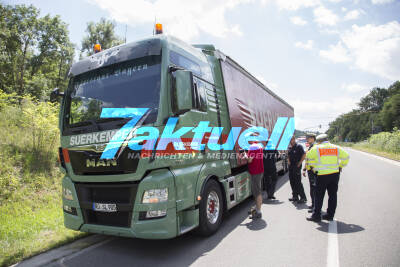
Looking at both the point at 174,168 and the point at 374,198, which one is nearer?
the point at 174,168

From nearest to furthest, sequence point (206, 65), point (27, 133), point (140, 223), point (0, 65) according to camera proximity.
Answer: point (140, 223) < point (206, 65) < point (27, 133) < point (0, 65)

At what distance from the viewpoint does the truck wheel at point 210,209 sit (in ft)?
13.2

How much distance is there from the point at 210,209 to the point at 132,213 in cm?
150

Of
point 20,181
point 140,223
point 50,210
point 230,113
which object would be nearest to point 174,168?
point 140,223

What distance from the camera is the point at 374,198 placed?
6.71m

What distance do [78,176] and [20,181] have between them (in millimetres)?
3843

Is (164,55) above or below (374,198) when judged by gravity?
above

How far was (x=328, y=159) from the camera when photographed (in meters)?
4.96

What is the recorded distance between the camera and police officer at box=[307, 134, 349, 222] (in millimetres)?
4918

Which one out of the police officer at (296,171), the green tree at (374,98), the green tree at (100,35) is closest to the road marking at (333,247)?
the police officer at (296,171)

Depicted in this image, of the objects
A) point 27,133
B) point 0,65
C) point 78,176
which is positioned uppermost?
point 0,65

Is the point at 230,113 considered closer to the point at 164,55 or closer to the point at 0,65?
the point at 164,55

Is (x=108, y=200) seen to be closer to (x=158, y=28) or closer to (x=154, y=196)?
(x=154, y=196)

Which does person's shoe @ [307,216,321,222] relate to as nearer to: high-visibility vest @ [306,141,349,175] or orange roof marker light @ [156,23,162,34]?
high-visibility vest @ [306,141,349,175]
